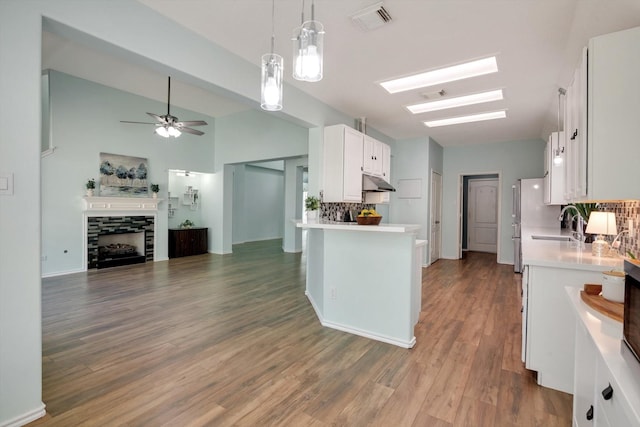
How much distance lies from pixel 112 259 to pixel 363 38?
6.19m

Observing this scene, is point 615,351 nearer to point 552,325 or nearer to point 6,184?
point 552,325

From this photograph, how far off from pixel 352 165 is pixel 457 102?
6.24 feet

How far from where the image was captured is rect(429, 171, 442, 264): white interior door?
7102 mm

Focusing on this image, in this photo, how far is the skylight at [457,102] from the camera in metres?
4.32

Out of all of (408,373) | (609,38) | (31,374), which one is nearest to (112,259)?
(31,374)

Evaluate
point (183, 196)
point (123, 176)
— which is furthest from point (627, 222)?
point (183, 196)

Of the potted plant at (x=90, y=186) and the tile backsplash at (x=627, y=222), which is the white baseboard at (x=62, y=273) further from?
the tile backsplash at (x=627, y=222)

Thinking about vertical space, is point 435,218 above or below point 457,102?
below

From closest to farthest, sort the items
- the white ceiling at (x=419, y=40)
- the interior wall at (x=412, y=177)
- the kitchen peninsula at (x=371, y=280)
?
1. the white ceiling at (x=419, y=40)
2. the kitchen peninsula at (x=371, y=280)
3. the interior wall at (x=412, y=177)

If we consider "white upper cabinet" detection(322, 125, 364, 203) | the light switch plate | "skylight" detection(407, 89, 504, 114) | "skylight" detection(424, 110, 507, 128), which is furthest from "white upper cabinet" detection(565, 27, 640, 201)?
"skylight" detection(424, 110, 507, 128)

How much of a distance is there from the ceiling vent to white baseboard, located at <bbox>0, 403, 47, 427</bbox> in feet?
11.4

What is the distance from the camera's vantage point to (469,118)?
17.8 ft

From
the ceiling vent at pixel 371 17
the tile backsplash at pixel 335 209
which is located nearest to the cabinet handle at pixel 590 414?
the ceiling vent at pixel 371 17

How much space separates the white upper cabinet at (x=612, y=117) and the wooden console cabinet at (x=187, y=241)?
7.58 m
